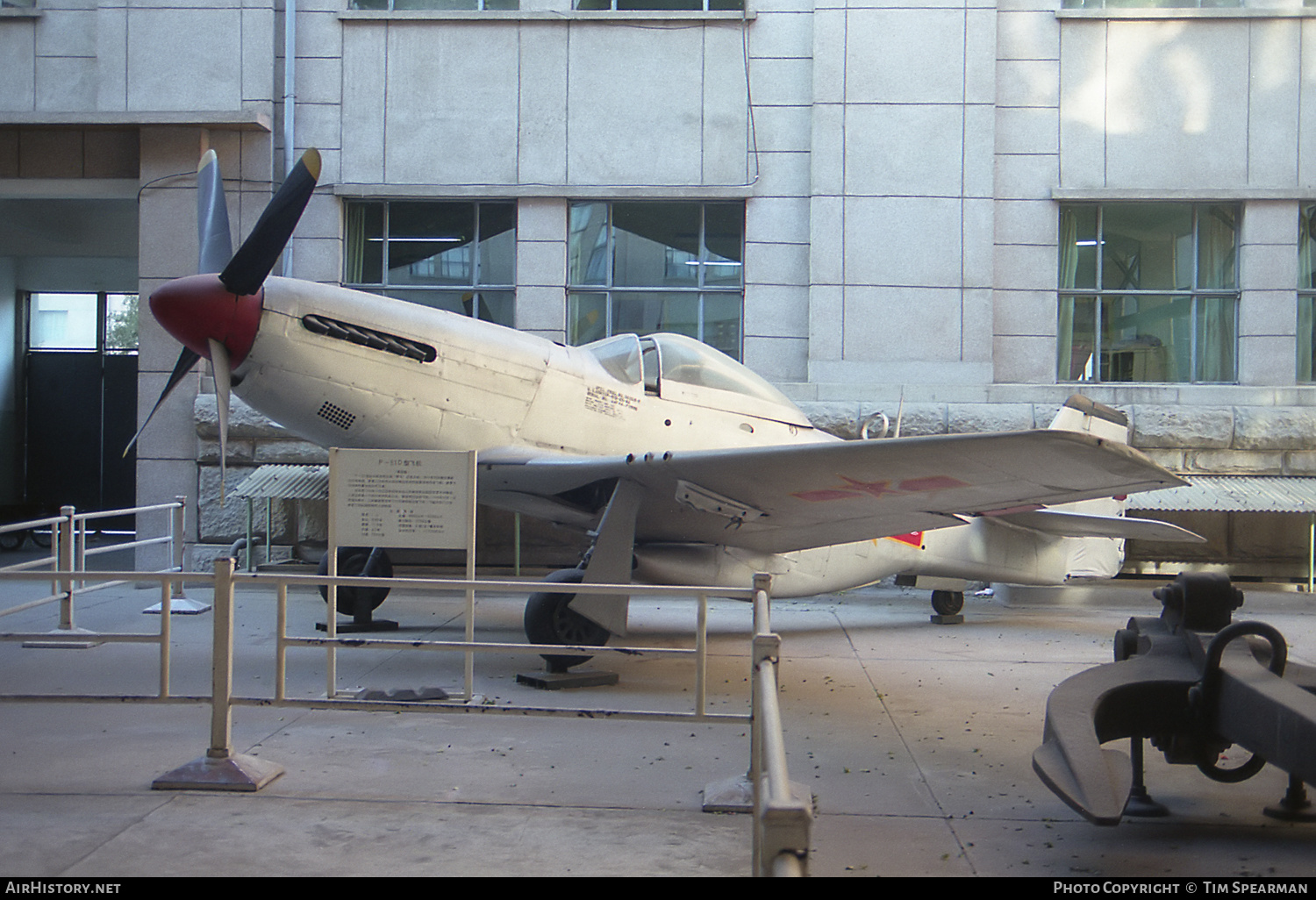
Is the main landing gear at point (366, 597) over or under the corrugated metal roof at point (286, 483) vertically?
under

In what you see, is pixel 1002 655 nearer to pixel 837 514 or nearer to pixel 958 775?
pixel 837 514

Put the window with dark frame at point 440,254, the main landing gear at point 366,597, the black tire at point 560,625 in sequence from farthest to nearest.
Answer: the window with dark frame at point 440,254 → the main landing gear at point 366,597 → the black tire at point 560,625

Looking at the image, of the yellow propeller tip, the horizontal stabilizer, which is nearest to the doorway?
the yellow propeller tip

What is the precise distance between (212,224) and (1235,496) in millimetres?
9867

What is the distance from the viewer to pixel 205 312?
21.2ft

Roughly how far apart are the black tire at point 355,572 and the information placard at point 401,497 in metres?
2.68

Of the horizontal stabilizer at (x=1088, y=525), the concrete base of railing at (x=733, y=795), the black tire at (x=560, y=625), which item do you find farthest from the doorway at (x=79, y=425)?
the concrete base of railing at (x=733, y=795)

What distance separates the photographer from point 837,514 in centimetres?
709

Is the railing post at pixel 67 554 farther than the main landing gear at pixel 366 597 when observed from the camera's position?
No

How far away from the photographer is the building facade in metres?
11.7

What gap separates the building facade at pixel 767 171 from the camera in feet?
38.5

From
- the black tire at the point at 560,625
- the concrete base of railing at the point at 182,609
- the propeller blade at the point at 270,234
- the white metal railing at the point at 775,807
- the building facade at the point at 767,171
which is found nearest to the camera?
the white metal railing at the point at 775,807

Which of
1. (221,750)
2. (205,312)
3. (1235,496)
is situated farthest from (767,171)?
(221,750)

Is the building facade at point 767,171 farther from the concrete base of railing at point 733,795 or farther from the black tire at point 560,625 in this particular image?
the concrete base of railing at point 733,795
